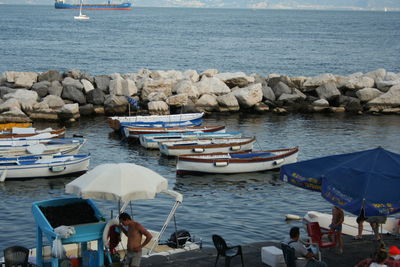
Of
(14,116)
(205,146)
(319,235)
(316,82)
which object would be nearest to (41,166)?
(205,146)

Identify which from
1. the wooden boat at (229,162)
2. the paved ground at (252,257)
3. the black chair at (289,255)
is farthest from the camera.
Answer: the wooden boat at (229,162)

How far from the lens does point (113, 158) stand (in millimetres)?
38062

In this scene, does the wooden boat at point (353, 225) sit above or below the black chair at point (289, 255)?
below

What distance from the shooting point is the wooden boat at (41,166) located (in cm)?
3222

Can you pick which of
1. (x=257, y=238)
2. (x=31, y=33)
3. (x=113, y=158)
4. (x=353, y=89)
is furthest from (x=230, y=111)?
(x=31, y=33)

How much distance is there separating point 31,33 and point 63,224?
147319 millimetres

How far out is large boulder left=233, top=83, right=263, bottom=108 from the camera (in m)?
51.8

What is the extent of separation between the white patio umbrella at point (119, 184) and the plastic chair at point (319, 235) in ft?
13.4

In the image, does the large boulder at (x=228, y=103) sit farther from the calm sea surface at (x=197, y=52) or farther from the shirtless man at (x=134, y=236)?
the calm sea surface at (x=197, y=52)

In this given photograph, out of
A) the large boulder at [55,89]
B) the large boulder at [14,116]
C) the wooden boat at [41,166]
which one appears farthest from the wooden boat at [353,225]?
the large boulder at [55,89]

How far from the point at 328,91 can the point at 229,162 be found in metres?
23.0

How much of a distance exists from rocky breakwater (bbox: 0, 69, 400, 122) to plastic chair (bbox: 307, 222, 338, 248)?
31.7 m

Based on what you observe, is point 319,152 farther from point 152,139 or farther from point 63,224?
point 63,224

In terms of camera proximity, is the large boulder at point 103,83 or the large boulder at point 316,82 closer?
the large boulder at point 103,83
